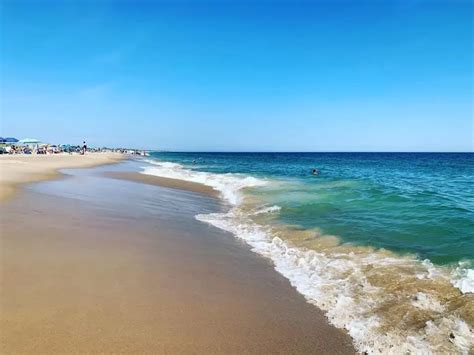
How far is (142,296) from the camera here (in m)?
5.47

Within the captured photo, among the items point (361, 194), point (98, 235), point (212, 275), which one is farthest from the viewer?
point (361, 194)

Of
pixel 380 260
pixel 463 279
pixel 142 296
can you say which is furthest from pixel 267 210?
pixel 142 296

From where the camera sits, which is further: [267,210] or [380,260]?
[267,210]

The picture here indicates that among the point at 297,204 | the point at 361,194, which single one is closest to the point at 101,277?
the point at 297,204

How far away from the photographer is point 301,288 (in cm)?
640

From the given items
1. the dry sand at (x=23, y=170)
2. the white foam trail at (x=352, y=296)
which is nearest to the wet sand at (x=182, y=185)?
the dry sand at (x=23, y=170)

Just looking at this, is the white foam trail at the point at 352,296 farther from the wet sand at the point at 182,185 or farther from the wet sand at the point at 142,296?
the wet sand at the point at 182,185

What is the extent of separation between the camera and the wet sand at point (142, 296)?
4.31 m

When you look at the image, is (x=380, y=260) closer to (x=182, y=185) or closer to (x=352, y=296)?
(x=352, y=296)

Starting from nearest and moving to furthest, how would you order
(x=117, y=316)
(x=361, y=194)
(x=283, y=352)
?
1. (x=283, y=352)
2. (x=117, y=316)
3. (x=361, y=194)

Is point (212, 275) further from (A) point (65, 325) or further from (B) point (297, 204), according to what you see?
(B) point (297, 204)

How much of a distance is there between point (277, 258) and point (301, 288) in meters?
1.83

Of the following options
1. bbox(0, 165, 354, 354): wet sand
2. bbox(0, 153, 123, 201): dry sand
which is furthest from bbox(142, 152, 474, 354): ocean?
bbox(0, 153, 123, 201): dry sand

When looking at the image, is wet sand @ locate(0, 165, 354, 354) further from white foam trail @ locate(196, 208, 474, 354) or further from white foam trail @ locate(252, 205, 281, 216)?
white foam trail @ locate(252, 205, 281, 216)
